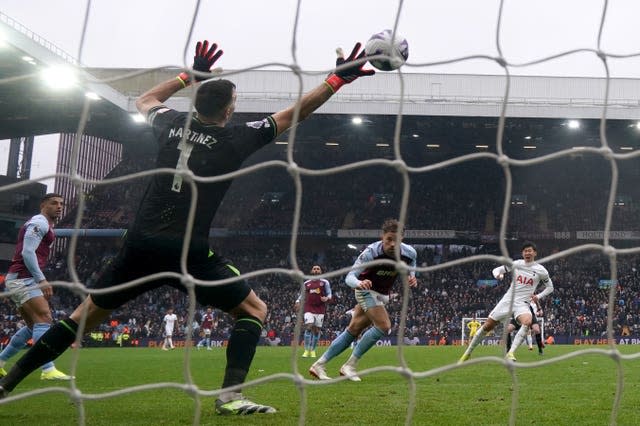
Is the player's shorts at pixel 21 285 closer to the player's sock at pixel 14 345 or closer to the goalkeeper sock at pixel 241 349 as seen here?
the player's sock at pixel 14 345

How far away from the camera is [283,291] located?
100 ft

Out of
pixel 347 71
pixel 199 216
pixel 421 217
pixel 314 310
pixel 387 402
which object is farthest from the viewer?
pixel 421 217

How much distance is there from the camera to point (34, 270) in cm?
657

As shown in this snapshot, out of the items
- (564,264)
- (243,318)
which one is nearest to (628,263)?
(564,264)

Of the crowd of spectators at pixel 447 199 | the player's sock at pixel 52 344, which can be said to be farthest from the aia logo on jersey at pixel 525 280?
the crowd of spectators at pixel 447 199

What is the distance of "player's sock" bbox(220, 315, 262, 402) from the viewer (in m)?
4.17

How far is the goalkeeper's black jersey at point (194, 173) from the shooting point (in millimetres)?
4008

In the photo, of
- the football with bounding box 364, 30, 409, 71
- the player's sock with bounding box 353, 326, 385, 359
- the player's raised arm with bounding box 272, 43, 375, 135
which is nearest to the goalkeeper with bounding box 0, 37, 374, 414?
the player's raised arm with bounding box 272, 43, 375, 135

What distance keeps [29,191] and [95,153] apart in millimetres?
4815

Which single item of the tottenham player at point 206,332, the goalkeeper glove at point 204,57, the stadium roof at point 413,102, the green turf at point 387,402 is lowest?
the tottenham player at point 206,332

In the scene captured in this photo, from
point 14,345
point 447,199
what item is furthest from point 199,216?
point 447,199

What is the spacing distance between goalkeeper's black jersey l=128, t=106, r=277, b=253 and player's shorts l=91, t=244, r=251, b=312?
0.23 feet

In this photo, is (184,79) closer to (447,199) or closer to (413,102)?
(413,102)

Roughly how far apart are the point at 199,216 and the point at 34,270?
3.26m
